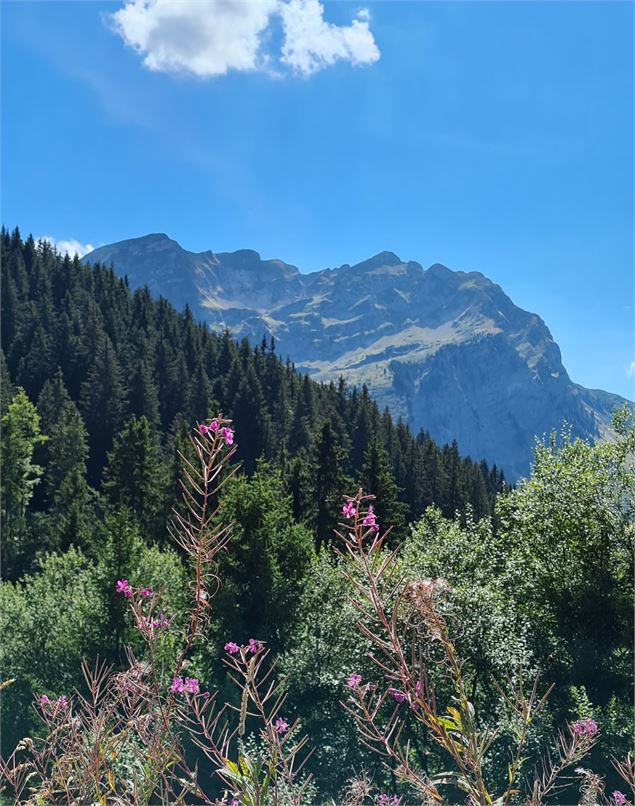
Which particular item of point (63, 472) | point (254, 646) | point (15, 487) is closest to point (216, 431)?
point (254, 646)

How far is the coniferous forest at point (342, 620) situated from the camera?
89.0 inches

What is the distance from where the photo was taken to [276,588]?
25.8m

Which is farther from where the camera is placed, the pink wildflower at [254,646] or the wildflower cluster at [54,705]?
the wildflower cluster at [54,705]

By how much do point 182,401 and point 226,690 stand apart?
83.0 meters

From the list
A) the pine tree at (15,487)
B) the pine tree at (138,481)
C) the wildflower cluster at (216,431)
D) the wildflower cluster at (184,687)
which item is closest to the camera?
the wildflower cluster at (216,431)

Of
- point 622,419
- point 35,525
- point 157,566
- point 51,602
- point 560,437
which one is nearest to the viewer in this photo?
point 622,419

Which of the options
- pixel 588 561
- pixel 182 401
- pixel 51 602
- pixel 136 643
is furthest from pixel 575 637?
pixel 182 401

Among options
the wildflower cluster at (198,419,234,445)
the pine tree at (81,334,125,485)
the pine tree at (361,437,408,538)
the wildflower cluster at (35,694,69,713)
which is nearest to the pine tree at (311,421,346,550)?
the pine tree at (361,437,408,538)

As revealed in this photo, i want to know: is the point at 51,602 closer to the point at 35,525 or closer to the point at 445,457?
the point at 35,525

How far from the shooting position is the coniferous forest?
226 centimetres

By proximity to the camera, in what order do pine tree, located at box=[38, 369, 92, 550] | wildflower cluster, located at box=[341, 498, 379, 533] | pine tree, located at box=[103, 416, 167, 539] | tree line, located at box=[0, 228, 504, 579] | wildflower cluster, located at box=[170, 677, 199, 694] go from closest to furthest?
wildflower cluster, located at box=[341, 498, 379, 533] → wildflower cluster, located at box=[170, 677, 199, 694] → pine tree, located at box=[38, 369, 92, 550] → tree line, located at box=[0, 228, 504, 579] → pine tree, located at box=[103, 416, 167, 539]

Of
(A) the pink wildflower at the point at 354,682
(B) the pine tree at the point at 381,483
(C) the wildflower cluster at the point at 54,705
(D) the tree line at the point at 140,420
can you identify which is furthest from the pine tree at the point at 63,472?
(A) the pink wildflower at the point at 354,682

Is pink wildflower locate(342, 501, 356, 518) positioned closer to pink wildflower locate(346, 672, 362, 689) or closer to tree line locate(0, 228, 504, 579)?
pink wildflower locate(346, 672, 362, 689)

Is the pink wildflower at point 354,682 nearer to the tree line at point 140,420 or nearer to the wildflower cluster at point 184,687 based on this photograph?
the wildflower cluster at point 184,687
